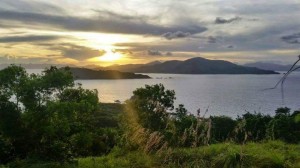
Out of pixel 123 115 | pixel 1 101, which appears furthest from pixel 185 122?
pixel 1 101

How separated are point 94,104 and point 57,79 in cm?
540

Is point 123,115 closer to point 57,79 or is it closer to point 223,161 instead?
point 57,79

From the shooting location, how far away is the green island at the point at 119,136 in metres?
10.1

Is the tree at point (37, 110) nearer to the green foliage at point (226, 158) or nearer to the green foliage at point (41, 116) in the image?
the green foliage at point (41, 116)

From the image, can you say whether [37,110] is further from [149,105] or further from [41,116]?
[149,105]

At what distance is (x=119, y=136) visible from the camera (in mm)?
27547

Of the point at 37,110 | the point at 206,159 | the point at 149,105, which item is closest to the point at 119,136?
the point at 37,110

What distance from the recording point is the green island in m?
10.1

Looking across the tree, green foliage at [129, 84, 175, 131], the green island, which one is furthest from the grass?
green foliage at [129, 84, 175, 131]

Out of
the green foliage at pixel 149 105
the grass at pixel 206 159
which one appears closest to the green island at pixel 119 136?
the grass at pixel 206 159

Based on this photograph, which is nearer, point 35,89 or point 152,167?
point 152,167

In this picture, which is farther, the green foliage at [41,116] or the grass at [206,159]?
the green foliage at [41,116]

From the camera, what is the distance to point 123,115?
1815 inches

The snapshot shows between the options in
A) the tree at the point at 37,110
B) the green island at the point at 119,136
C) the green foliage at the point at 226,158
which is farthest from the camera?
the tree at the point at 37,110
